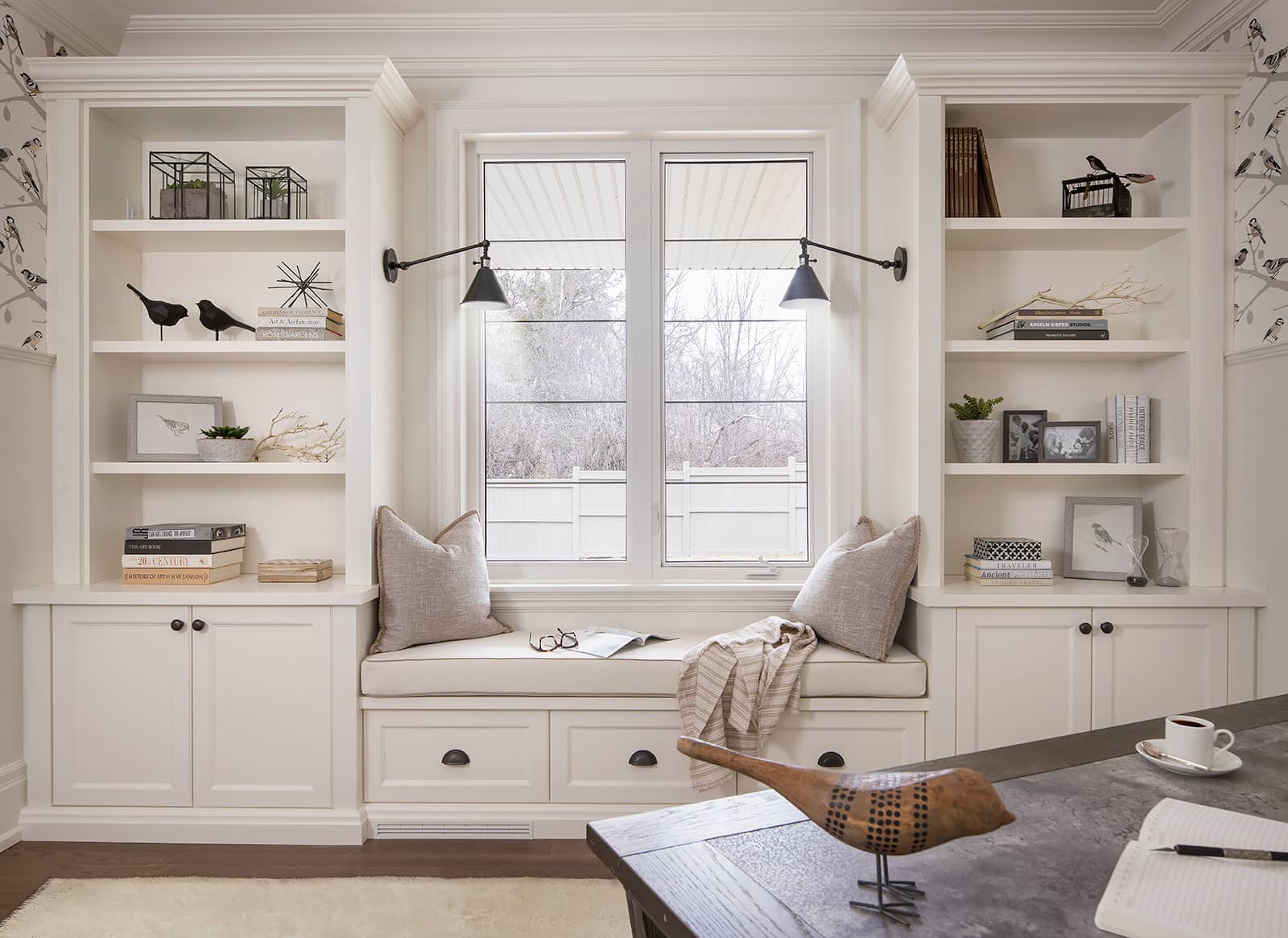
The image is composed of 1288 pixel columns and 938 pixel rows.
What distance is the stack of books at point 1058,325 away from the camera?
2.60 meters

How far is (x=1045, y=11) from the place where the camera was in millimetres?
2854

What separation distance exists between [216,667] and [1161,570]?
10.4 feet

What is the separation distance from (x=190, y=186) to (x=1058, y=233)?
3040mm

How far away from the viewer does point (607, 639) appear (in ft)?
8.57

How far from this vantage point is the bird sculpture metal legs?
2.55ft

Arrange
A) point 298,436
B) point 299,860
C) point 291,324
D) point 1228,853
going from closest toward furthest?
point 1228,853 → point 299,860 → point 291,324 → point 298,436

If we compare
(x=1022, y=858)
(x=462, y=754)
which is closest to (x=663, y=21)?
A: (x=462, y=754)

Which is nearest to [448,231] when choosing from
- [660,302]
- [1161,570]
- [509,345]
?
[509,345]

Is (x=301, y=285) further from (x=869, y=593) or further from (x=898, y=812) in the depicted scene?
Result: (x=898, y=812)

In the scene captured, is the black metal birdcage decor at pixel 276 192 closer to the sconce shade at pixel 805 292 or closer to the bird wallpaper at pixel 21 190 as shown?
the bird wallpaper at pixel 21 190

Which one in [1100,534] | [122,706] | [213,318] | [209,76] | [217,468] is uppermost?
[209,76]

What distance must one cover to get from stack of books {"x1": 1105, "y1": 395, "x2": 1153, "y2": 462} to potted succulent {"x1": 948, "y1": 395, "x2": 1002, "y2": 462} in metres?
0.41

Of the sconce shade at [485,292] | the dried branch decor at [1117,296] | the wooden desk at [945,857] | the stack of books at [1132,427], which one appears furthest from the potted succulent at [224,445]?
the stack of books at [1132,427]

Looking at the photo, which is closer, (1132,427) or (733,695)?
(733,695)
